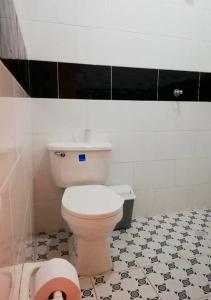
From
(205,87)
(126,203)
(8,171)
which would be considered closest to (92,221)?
(126,203)

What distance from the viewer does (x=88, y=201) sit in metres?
1.41

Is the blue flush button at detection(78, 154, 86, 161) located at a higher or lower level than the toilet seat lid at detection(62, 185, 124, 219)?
higher

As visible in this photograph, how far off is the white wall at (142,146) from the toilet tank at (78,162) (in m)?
0.17

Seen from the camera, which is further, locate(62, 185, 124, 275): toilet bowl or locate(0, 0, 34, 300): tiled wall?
locate(62, 185, 124, 275): toilet bowl

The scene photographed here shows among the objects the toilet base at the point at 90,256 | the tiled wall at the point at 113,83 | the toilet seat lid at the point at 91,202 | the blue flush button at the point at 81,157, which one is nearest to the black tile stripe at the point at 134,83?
the tiled wall at the point at 113,83

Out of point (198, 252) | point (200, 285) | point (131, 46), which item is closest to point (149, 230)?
point (198, 252)

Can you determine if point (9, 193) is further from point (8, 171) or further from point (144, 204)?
point (144, 204)

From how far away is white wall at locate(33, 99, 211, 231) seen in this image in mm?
1815

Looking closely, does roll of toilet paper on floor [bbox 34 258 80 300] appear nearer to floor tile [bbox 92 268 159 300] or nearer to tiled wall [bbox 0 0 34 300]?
tiled wall [bbox 0 0 34 300]

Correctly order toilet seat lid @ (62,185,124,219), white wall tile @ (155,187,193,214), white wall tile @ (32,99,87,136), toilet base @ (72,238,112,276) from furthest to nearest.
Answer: white wall tile @ (155,187,193,214) < white wall tile @ (32,99,87,136) < toilet base @ (72,238,112,276) < toilet seat lid @ (62,185,124,219)

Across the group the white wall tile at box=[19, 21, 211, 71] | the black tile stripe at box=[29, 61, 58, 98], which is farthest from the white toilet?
the white wall tile at box=[19, 21, 211, 71]

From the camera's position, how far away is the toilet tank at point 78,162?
5.45 ft

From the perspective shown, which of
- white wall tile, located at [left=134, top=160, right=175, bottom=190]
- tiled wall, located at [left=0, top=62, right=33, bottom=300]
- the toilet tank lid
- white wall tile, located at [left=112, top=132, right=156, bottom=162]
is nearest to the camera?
tiled wall, located at [left=0, top=62, right=33, bottom=300]

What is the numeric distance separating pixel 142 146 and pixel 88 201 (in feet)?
2.73
